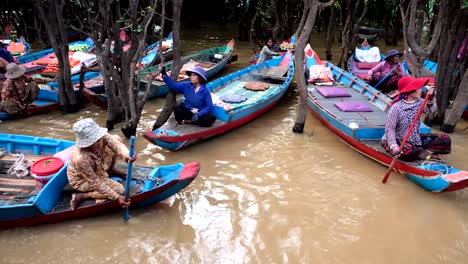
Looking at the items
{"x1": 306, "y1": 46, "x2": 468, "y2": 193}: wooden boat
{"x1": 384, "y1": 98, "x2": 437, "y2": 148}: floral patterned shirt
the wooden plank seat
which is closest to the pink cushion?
{"x1": 306, "y1": 46, "x2": 468, "y2": 193}: wooden boat

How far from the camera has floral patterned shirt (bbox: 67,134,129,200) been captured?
3.79 m

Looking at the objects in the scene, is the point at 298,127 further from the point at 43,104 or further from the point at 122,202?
the point at 43,104

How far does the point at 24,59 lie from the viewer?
9672 millimetres

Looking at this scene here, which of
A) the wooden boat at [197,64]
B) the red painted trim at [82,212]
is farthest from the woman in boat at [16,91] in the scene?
the red painted trim at [82,212]

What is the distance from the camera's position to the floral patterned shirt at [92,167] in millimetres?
3789

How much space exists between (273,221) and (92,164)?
7.48ft

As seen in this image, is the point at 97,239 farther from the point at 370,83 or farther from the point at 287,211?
the point at 370,83

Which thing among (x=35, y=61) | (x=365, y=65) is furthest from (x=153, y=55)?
(x=365, y=65)

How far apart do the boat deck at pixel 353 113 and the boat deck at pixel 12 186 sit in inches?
188

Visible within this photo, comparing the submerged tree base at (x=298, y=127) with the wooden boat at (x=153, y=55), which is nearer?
the submerged tree base at (x=298, y=127)

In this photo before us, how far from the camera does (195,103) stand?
593 cm

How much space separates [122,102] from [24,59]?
5609 millimetres

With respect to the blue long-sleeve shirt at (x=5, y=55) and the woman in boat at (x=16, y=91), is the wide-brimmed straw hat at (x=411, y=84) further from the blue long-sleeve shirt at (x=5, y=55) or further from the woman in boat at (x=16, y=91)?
the blue long-sleeve shirt at (x=5, y=55)

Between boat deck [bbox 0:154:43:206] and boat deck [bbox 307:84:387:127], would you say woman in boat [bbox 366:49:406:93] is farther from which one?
boat deck [bbox 0:154:43:206]
